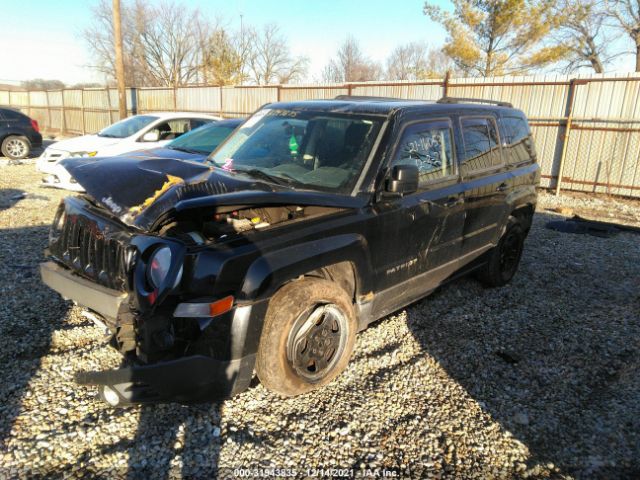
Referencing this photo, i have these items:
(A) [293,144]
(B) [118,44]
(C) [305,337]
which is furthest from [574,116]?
(B) [118,44]

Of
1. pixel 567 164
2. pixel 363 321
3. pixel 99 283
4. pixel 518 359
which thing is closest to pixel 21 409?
pixel 99 283

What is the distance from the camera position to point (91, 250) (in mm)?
2854

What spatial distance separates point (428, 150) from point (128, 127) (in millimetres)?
7938

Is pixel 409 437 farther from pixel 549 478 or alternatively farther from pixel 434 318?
pixel 434 318

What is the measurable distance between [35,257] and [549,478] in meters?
5.57

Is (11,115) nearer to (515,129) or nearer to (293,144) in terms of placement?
(293,144)

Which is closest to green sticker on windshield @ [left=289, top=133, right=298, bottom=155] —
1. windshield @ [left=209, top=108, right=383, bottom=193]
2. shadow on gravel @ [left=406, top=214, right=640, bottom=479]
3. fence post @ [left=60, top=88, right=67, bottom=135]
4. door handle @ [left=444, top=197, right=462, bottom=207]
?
windshield @ [left=209, top=108, right=383, bottom=193]

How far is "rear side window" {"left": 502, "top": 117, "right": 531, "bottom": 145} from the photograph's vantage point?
4930 mm

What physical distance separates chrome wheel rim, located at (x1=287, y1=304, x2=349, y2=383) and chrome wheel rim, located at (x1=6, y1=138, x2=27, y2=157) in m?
15.3

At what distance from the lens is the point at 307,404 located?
9.91 feet

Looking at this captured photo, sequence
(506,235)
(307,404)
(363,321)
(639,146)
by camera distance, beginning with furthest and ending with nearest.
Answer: (639,146) → (506,235) → (363,321) → (307,404)

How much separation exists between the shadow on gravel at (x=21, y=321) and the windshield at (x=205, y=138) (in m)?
2.46

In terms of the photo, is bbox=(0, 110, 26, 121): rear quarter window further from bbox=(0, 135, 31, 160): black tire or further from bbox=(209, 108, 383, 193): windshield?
bbox=(209, 108, 383, 193): windshield

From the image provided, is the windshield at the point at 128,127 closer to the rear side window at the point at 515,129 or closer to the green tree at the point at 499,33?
the rear side window at the point at 515,129
